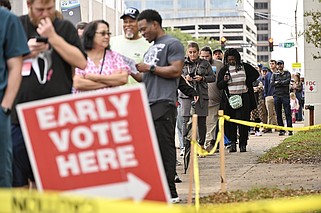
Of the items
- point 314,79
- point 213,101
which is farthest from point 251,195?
point 314,79

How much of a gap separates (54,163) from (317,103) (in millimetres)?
25367

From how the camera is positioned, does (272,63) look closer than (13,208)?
No

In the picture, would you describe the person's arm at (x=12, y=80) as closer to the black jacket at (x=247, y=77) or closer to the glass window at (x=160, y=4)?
the black jacket at (x=247, y=77)

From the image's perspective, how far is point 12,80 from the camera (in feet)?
20.3

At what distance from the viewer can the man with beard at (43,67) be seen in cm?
664

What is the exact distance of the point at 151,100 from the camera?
934 cm

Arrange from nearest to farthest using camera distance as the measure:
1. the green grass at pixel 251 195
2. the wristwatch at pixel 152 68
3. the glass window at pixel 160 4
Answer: the wristwatch at pixel 152 68 < the green grass at pixel 251 195 < the glass window at pixel 160 4

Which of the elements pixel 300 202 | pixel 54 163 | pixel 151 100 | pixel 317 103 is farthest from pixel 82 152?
pixel 317 103

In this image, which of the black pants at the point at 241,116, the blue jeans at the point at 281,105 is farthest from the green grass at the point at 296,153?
the blue jeans at the point at 281,105

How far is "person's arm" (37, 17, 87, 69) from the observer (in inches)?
258

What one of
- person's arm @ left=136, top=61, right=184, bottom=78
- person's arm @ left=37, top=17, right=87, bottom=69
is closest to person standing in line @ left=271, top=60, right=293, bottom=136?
person's arm @ left=136, top=61, right=184, bottom=78

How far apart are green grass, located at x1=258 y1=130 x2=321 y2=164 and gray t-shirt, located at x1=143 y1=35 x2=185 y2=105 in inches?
245

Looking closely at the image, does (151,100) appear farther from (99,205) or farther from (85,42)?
(99,205)

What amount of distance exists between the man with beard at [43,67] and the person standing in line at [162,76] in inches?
97.8
